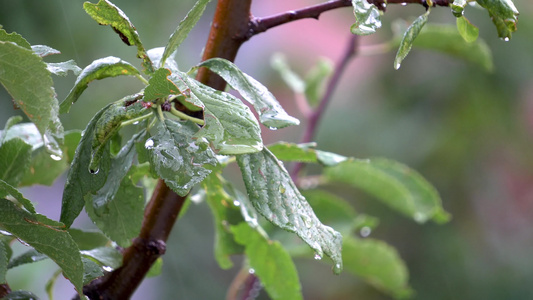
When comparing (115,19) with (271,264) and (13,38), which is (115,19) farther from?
(271,264)

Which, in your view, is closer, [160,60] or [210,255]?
[160,60]

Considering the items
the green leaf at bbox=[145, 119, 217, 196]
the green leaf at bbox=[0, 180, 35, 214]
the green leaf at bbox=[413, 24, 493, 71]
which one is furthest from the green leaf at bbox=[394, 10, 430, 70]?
the green leaf at bbox=[413, 24, 493, 71]

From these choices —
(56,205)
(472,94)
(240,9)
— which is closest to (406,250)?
(472,94)

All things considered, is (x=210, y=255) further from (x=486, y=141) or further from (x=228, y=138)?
(x=228, y=138)

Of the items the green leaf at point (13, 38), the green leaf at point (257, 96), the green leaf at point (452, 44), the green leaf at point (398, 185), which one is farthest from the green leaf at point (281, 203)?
the green leaf at point (452, 44)

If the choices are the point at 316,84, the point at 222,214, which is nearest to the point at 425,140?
the point at 316,84

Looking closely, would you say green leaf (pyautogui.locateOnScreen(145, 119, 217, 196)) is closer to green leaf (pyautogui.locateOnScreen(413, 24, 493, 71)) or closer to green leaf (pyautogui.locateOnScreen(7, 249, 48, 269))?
green leaf (pyautogui.locateOnScreen(7, 249, 48, 269))

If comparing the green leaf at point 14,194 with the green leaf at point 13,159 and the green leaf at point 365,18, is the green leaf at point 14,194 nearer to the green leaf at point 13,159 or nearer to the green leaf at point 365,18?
the green leaf at point 13,159
